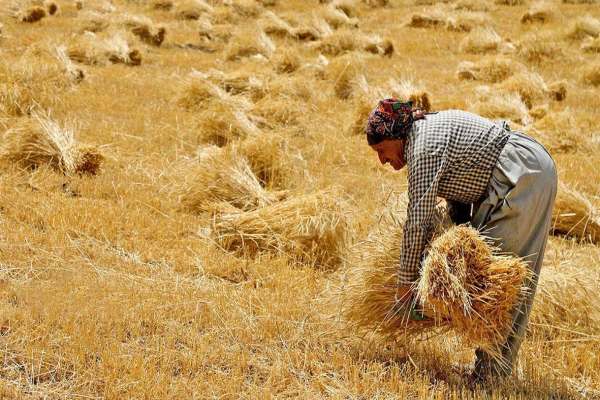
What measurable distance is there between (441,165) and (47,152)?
4236 millimetres

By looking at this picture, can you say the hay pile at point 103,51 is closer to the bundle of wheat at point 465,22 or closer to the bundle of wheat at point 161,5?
the bundle of wheat at point 161,5

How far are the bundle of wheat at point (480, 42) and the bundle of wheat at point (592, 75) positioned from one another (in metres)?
2.23

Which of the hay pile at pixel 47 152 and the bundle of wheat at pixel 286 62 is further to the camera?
the bundle of wheat at pixel 286 62

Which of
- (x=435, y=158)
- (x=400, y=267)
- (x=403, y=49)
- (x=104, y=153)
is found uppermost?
(x=435, y=158)

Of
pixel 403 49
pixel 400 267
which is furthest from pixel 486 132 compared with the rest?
pixel 403 49

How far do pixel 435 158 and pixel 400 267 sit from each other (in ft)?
1.71

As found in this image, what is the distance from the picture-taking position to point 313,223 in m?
5.17

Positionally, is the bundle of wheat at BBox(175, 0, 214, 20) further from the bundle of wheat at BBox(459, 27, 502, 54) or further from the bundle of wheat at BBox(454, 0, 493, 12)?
the bundle of wheat at BBox(454, 0, 493, 12)

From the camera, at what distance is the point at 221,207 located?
18.7 feet

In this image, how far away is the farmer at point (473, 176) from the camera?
10.9 feet

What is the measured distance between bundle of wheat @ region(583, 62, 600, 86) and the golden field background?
30mm

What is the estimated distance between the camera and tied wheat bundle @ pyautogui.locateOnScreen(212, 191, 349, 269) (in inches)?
202

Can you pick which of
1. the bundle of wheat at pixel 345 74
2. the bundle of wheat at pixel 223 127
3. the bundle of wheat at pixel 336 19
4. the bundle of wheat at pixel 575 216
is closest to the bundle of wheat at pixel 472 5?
the bundle of wheat at pixel 336 19

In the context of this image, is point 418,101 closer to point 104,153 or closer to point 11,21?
point 104,153
